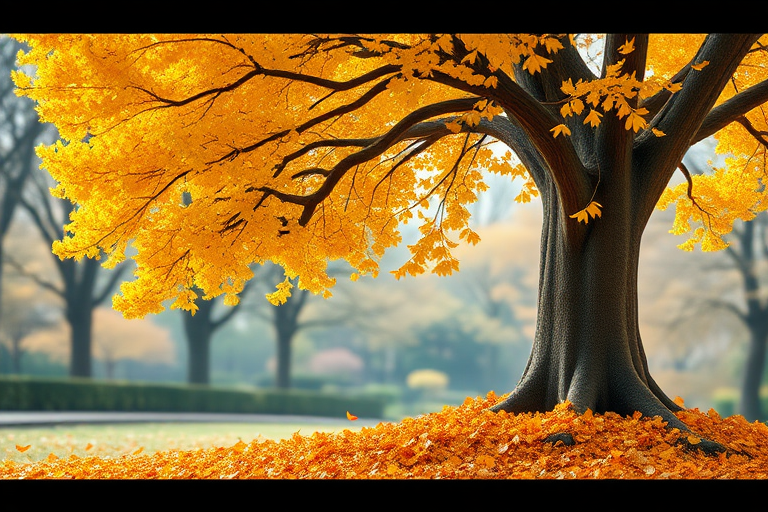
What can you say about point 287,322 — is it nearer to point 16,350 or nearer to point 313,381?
point 313,381

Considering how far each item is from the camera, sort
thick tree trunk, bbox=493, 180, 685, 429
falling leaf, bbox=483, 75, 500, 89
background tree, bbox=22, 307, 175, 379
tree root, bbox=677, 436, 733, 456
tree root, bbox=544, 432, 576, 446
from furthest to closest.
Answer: background tree, bbox=22, 307, 175, 379 → thick tree trunk, bbox=493, 180, 685, 429 → tree root, bbox=677, 436, 733, 456 → tree root, bbox=544, 432, 576, 446 → falling leaf, bbox=483, 75, 500, 89

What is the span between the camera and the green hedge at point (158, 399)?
52.0 feet

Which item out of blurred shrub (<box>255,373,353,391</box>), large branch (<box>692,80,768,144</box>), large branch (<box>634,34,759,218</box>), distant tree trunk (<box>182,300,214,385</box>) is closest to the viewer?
large branch (<box>634,34,759,218</box>)

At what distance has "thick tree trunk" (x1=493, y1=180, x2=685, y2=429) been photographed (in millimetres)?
6258

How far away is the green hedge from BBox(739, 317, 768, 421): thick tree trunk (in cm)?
1145

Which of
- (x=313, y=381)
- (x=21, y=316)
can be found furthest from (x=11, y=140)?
(x=313, y=381)

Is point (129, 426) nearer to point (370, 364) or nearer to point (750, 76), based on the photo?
point (750, 76)

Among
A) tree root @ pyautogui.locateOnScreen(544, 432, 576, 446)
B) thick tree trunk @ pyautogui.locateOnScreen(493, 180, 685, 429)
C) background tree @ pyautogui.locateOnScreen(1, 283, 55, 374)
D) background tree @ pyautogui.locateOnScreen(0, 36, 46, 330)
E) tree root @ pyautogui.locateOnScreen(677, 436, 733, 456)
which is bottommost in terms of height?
tree root @ pyautogui.locateOnScreen(677, 436, 733, 456)

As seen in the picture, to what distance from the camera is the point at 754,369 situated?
18.6 meters

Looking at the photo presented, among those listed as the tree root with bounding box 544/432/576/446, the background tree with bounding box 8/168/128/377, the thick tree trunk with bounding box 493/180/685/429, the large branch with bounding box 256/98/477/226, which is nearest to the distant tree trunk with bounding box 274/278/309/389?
the background tree with bounding box 8/168/128/377

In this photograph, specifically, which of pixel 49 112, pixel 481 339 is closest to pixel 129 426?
pixel 49 112

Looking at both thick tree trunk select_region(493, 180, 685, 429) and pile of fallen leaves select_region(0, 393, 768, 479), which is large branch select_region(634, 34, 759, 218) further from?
pile of fallen leaves select_region(0, 393, 768, 479)
